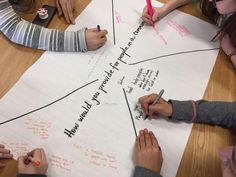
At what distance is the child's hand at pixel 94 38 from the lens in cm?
91

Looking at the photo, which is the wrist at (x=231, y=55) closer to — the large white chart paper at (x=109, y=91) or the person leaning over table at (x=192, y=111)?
the large white chart paper at (x=109, y=91)

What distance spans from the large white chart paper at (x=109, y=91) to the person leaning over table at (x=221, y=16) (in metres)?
0.02

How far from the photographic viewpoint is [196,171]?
2.55ft

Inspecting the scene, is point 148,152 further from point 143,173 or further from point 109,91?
point 109,91

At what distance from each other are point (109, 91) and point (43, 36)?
25 cm

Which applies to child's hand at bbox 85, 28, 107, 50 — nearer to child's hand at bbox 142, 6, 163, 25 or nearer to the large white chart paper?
the large white chart paper

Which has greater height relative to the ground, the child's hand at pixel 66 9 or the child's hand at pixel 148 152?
the child's hand at pixel 66 9

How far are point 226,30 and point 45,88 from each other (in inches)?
21.8

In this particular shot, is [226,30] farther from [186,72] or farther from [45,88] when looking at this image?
[45,88]

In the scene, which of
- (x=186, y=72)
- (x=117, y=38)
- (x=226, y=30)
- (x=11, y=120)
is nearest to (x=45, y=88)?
(x=11, y=120)

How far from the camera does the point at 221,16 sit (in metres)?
0.98

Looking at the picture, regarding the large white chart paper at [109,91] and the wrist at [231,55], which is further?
the wrist at [231,55]

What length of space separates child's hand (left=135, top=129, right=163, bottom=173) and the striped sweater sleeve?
12.2 inches

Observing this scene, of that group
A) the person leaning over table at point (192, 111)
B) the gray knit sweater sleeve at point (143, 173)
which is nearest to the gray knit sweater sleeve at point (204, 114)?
the person leaning over table at point (192, 111)
